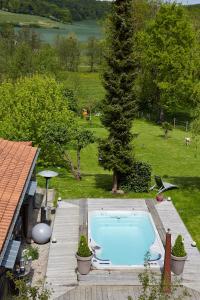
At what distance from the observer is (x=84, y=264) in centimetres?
1823

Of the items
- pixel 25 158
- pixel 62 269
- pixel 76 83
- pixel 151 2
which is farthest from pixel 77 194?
pixel 151 2

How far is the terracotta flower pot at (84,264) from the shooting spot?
18188mm

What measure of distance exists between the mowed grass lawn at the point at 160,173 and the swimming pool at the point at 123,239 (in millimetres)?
2552

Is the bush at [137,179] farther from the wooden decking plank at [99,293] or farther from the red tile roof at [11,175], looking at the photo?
the wooden decking plank at [99,293]

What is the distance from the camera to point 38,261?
66.0ft

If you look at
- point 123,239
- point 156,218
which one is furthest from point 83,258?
point 156,218

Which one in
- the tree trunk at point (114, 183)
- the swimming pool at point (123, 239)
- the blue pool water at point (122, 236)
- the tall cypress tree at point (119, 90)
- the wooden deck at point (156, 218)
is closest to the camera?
the swimming pool at point (123, 239)

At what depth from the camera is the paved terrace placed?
17.7 m

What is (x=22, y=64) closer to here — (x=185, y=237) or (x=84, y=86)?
(x=84, y=86)

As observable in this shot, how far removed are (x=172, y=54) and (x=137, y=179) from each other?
87.9ft

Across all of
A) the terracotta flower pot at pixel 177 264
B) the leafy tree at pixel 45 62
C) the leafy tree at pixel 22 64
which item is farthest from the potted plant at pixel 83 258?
the leafy tree at pixel 22 64

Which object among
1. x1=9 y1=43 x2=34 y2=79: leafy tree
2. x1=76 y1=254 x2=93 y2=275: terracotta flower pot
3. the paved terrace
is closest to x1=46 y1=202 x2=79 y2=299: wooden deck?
the paved terrace

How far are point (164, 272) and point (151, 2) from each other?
54.5 metres

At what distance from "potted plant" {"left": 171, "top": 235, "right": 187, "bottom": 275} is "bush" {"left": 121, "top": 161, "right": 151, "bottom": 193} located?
10199 millimetres
